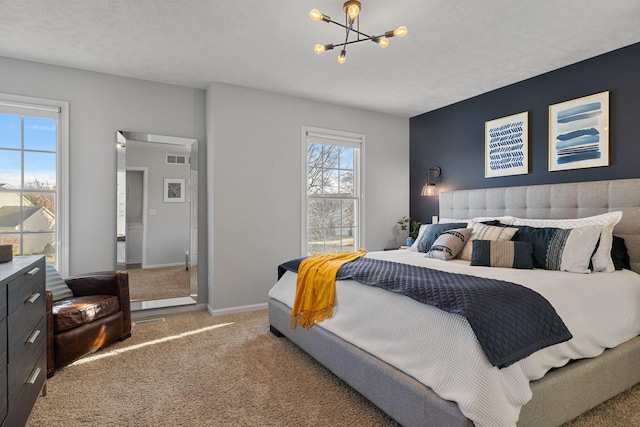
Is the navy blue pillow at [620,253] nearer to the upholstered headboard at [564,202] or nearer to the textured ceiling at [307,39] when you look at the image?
the upholstered headboard at [564,202]

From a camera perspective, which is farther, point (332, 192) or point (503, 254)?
point (332, 192)

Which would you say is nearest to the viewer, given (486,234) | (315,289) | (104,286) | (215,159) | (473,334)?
(473,334)

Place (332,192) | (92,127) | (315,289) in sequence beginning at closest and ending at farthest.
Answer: (315,289) < (92,127) < (332,192)

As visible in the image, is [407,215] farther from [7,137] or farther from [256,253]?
[7,137]

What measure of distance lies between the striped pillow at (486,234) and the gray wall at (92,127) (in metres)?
3.48

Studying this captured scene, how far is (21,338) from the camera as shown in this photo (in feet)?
5.33

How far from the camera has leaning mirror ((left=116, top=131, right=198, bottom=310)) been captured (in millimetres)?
3764

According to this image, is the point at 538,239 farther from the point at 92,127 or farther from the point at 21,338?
the point at 92,127

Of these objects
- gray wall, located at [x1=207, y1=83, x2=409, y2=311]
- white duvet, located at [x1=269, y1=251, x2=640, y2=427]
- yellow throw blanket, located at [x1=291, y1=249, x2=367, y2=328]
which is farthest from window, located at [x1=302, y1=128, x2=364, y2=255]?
white duvet, located at [x1=269, y1=251, x2=640, y2=427]

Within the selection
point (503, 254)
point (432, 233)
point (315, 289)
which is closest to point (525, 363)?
point (503, 254)

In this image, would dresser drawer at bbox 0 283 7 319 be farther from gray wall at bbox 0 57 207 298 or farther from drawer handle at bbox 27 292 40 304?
gray wall at bbox 0 57 207 298

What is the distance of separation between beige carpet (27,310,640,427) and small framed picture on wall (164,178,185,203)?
1.57 m

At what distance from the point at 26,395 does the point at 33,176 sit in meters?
2.50

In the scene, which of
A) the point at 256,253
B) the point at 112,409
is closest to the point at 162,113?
the point at 256,253
